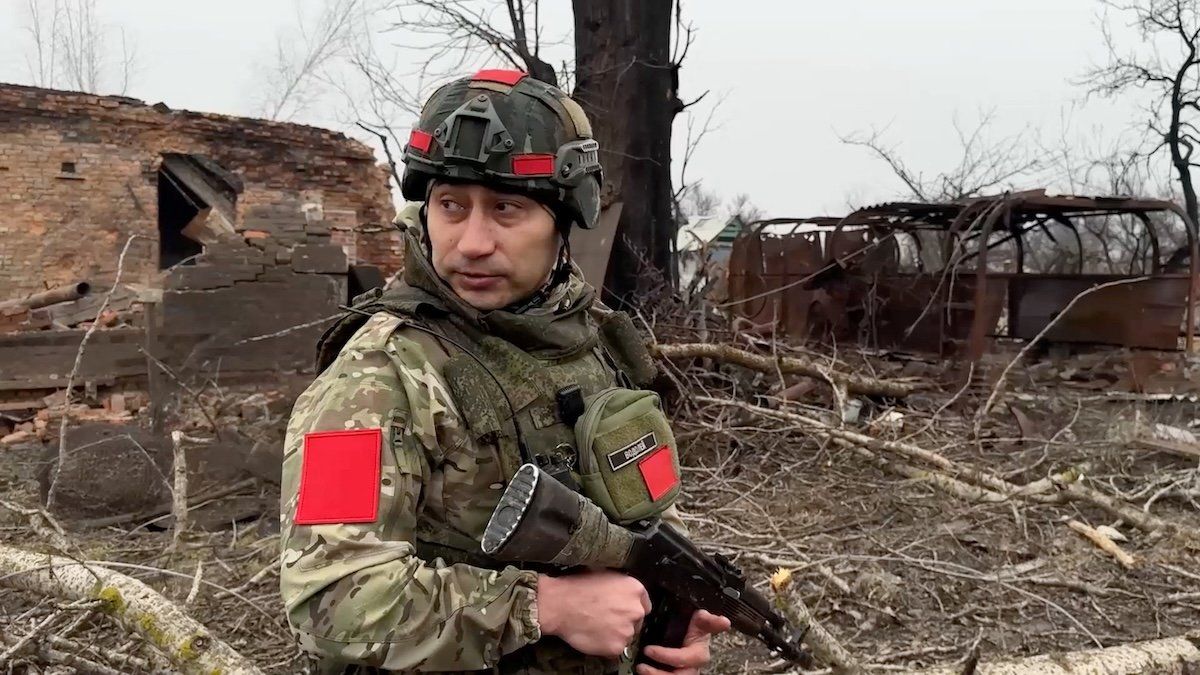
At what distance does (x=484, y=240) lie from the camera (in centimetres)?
130

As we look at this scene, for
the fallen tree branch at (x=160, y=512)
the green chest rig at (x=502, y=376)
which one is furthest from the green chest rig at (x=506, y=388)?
the fallen tree branch at (x=160, y=512)

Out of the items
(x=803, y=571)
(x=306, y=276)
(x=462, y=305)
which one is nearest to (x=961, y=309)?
(x=803, y=571)

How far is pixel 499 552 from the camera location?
3.55ft

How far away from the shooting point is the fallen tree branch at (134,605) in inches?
86.9

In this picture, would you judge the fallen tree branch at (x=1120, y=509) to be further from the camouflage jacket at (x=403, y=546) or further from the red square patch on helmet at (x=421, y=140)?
the red square patch on helmet at (x=421, y=140)

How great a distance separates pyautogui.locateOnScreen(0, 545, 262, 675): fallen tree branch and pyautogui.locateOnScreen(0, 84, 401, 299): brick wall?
779 centimetres

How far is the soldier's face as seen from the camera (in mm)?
1309

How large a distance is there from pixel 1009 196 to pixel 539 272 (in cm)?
636


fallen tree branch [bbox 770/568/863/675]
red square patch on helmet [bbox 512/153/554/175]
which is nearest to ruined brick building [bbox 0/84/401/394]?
fallen tree branch [bbox 770/568/863/675]

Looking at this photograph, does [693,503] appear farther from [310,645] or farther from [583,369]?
[310,645]

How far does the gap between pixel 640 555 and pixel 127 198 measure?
12.2m

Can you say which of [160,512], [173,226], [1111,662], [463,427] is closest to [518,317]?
[463,427]

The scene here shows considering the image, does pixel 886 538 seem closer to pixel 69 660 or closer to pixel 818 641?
pixel 818 641

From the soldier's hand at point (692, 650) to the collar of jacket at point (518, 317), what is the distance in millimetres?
544
